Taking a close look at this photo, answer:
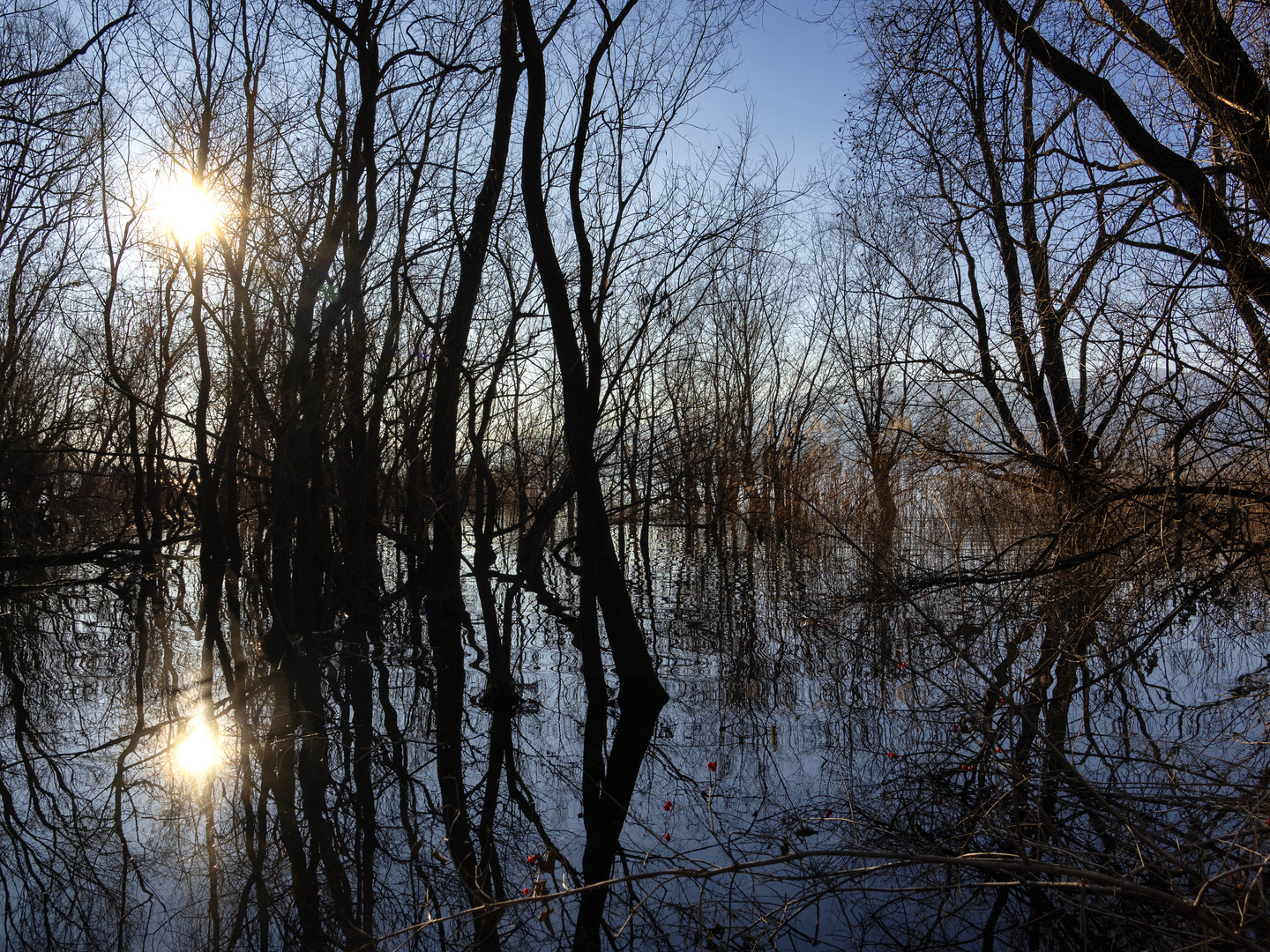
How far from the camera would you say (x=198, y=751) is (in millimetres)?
3635

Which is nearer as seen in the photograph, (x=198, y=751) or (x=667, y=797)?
(x=667, y=797)

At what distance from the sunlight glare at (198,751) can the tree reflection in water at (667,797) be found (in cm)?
3

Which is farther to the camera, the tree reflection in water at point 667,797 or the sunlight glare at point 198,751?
the sunlight glare at point 198,751

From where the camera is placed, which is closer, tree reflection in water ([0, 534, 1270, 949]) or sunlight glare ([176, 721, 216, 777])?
tree reflection in water ([0, 534, 1270, 949])

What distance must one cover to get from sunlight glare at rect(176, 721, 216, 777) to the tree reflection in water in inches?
1.1

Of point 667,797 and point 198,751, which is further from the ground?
point 198,751

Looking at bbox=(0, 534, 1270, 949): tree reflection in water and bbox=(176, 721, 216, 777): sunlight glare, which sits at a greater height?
bbox=(176, 721, 216, 777): sunlight glare

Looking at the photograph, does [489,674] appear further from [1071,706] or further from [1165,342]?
[1165,342]

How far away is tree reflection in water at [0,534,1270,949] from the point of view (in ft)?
7.00

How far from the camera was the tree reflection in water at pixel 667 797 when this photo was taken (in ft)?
7.00

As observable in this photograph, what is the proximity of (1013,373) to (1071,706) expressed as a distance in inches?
77.5

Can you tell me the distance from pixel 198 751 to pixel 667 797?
197cm

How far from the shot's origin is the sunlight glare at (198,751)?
11.3ft

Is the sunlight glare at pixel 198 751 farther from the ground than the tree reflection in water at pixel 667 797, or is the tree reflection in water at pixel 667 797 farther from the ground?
the sunlight glare at pixel 198 751
